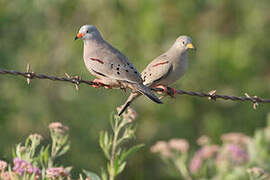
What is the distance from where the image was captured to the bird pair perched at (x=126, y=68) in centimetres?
598

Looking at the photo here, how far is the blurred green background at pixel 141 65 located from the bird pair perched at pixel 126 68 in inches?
247

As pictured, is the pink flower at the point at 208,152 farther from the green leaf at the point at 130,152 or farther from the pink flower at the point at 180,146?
the green leaf at the point at 130,152

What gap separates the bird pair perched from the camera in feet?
19.6

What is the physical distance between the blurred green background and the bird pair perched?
627 centimetres

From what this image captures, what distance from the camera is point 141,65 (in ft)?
46.5

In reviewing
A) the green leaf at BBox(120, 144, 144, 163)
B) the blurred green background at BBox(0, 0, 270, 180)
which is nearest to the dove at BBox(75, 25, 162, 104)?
the green leaf at BBox(120, 144, 144, 163)

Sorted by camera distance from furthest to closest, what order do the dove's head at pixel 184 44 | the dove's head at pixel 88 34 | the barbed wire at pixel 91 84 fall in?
the dove's head at pixel 184 44
the dove's head at pixel 88 34
the barbed wire at pixel 91 84

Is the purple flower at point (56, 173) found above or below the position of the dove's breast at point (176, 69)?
below

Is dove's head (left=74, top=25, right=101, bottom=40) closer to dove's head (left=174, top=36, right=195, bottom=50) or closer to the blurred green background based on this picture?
dove's head (left=174, top=36, right=195, bottom=50)

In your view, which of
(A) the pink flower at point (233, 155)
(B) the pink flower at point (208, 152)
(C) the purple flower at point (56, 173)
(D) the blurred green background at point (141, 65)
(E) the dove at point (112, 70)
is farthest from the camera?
(D) the blurred green background at point (141, 65)

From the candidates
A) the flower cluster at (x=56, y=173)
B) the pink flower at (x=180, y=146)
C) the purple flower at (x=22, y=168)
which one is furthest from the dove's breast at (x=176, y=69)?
the purple flower at (x=22, y=168)

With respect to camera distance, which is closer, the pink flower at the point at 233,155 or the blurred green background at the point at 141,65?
the pink flower at the point at 233,155

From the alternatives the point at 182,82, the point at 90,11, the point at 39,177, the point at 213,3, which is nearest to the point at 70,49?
the point at 90,11

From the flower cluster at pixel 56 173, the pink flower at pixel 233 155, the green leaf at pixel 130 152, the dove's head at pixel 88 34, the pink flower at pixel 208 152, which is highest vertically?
the dove's head at pixel 88 34
